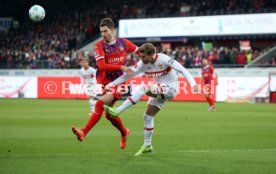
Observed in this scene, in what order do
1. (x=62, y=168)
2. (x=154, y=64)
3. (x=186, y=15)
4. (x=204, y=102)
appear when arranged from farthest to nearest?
(x=186, y=15) < (x=204, y=102) < (x=154, y=64) < (x=62, y=168)

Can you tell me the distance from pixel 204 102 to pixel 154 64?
24.3 meters

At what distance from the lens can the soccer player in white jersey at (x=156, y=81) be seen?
10.5m

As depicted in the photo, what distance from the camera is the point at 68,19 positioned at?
173 ft

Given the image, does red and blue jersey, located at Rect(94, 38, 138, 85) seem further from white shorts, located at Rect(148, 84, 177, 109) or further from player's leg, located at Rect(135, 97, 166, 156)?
white shorts, located at Rect(148, 84, 177, 109)

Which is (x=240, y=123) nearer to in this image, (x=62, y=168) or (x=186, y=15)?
(x=62, y=168)

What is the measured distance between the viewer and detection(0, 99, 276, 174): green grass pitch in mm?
8953

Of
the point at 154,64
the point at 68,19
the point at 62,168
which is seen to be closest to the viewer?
the point at 62,168

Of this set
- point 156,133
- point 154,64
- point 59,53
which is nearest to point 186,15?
point 59,53

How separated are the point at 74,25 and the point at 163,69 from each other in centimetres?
4170

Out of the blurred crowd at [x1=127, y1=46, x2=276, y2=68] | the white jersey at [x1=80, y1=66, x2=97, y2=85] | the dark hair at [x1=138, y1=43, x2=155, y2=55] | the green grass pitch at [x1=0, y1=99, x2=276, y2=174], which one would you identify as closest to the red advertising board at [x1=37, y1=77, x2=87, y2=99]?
the blurred crowd at [x1=127, y1=46, x2=276, y2=68]

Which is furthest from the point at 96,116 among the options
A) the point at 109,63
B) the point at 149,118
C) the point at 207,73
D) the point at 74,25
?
the point at 74,25

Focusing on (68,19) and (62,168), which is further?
(68,19)

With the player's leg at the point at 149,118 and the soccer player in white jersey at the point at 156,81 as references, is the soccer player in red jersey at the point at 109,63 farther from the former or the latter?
the player's leg at the point at 149,118

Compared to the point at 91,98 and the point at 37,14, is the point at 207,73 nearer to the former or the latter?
the point at 91,98
